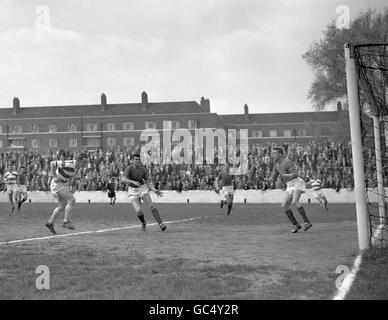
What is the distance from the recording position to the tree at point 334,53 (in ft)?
126

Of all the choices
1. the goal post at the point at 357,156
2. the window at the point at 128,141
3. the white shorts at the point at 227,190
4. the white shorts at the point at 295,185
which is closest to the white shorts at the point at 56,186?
the white shorts at the point at 295,185

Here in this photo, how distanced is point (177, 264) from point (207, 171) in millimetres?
32953

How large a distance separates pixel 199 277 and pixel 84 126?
94154 mm

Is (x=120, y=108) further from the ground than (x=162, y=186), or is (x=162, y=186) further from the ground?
(x=120, y=108)

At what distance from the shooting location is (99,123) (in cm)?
9800

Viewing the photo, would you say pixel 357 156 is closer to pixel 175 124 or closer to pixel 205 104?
pixel 175 124

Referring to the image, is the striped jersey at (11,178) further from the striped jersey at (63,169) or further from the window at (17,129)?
the window at (17,129)

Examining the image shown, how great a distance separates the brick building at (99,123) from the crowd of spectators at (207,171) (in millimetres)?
47630

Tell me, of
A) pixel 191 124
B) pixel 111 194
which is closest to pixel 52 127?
pixel 191 124

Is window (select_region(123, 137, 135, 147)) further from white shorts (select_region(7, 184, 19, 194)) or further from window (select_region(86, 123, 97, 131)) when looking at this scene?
white shorts (select_region(7, 184, 19, 194))

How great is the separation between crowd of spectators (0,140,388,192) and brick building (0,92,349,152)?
156ft
